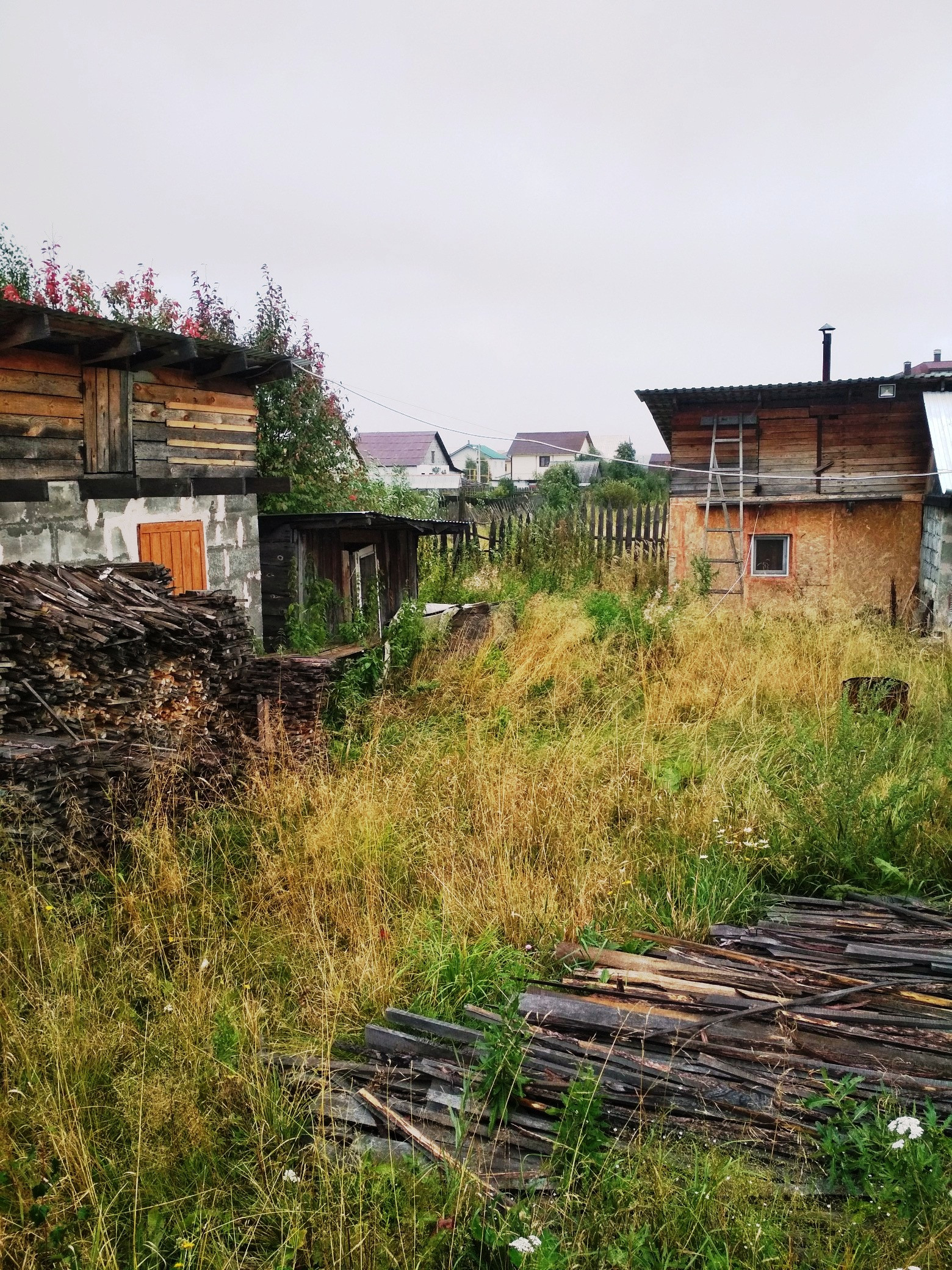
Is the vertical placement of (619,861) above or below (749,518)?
below

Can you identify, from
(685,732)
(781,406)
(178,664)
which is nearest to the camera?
(178,664)

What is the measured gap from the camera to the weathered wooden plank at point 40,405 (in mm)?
7695

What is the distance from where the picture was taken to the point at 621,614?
11812 millimetres

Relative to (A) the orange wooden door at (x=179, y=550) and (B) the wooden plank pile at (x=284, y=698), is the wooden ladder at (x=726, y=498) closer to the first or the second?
(A) the orange wooden door at (x=179, y=550)

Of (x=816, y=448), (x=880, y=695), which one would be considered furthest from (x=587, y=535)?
(x=880, y=695)

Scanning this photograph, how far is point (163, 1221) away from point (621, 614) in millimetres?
9798

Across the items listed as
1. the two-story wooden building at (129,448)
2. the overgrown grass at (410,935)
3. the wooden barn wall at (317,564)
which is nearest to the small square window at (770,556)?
the wooden barn wall at (317,564)

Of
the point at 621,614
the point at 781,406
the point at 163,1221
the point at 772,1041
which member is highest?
the point at 781,406

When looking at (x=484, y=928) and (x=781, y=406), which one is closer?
(x=484, y=928)

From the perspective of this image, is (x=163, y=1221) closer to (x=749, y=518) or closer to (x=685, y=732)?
(x=685, y=732)

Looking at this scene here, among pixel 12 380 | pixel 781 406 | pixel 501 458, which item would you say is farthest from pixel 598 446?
pixel 12 380

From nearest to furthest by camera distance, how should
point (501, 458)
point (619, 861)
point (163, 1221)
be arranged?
point (163, 1221), point (619, 861), point (501, 458)

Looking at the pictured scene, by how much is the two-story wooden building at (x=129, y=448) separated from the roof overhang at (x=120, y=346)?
1cm

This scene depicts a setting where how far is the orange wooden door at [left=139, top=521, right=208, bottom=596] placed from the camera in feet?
29.9
